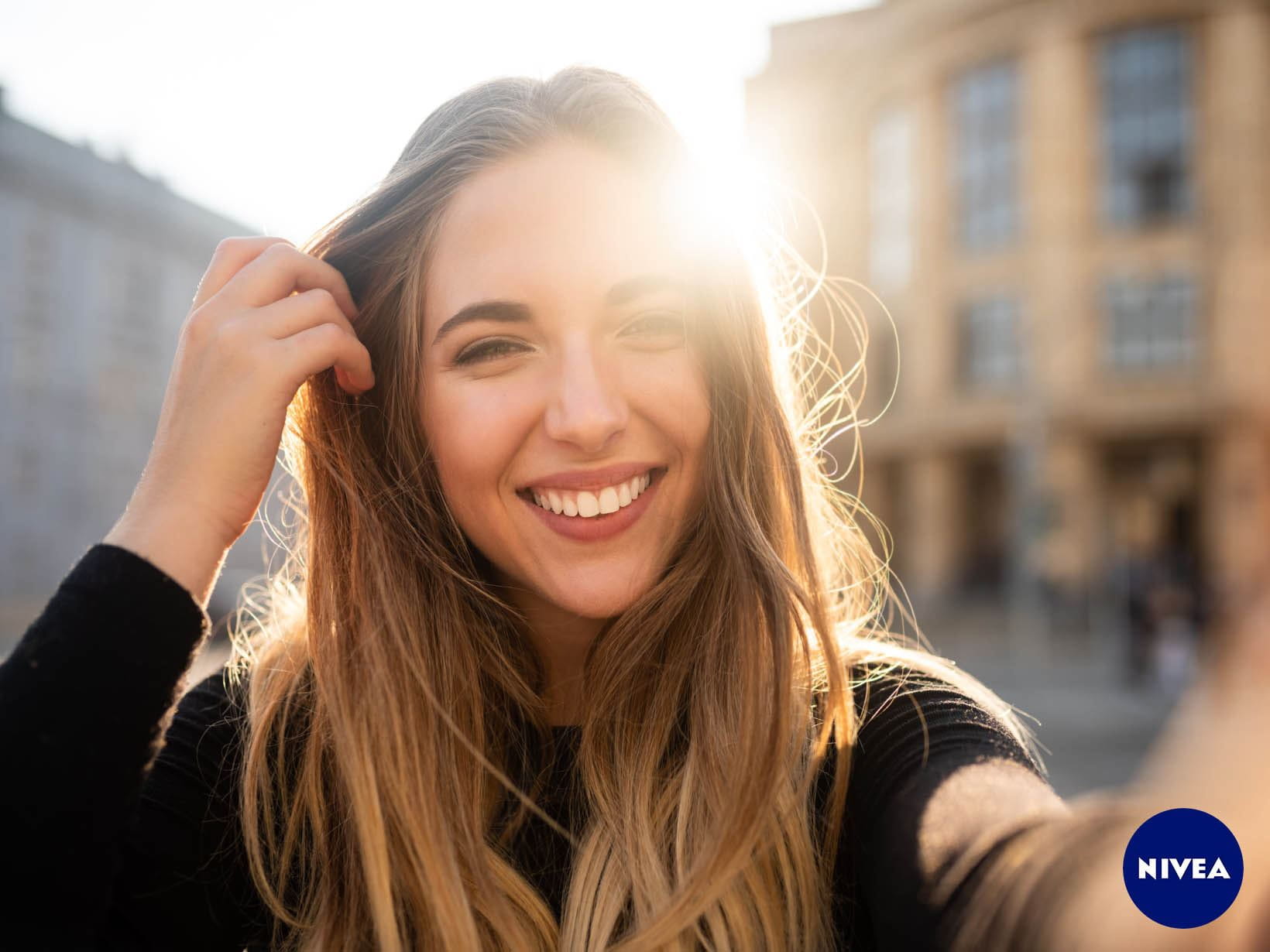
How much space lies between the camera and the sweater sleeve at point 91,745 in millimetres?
1391

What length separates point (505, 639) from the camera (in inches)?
83.5

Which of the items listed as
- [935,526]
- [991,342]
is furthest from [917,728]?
[935,526]

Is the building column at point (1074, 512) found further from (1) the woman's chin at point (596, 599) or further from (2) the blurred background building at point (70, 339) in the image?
(1) the woman's chin at point (596, 599)

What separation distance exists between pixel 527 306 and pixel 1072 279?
33139 millimetres

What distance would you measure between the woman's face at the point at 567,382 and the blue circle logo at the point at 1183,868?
3.25 feet

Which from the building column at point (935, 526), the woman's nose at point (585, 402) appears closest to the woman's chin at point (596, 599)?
the woman's nose at point (585, 402)

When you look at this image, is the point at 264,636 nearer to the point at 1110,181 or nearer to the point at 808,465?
the point at 808,465

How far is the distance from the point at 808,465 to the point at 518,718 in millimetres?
800

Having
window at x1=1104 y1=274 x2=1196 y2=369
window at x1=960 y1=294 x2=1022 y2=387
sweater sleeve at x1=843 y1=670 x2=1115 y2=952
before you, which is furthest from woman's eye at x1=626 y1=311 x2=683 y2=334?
window at x1=1104 y1=274 x2=1196 y2=369

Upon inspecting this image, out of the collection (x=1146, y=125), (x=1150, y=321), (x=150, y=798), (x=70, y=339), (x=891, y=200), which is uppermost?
(x=1146, y=125)

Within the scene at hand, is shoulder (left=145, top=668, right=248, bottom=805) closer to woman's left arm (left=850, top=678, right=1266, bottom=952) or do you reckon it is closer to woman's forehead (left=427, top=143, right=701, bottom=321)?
woman's forehead (left=427, top=143, right=701, bottom=321)

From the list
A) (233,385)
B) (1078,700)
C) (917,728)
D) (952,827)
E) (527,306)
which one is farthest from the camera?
(1078,700)

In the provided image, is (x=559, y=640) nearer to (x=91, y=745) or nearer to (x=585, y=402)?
(x=585, y=402)

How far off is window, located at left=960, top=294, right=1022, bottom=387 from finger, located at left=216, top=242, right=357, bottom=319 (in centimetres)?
3260
